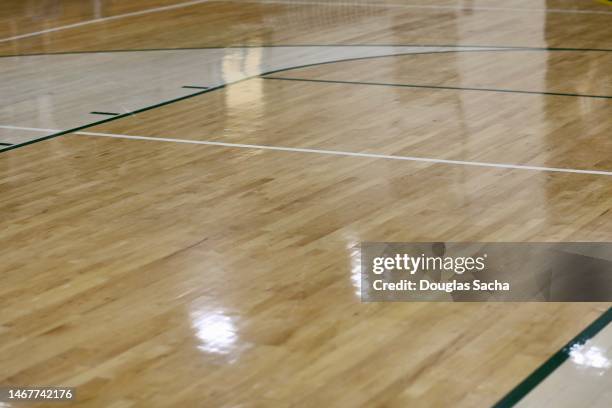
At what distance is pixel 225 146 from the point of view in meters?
5.16

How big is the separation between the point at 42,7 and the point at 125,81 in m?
4.32

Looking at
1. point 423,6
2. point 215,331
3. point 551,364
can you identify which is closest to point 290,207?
point 215,331

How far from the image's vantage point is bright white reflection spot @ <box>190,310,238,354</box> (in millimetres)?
2963

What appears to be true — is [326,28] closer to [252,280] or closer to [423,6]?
[423,6]

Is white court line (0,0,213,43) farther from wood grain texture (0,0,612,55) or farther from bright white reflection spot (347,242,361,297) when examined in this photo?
bright white reflection spot (347,242,361,297)

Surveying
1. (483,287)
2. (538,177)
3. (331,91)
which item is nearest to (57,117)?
(331,91)

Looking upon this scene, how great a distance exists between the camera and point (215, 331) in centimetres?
307

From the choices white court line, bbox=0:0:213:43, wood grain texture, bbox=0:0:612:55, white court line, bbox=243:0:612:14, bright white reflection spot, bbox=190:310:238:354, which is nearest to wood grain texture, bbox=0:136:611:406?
bright white reflection spot, bbox=190:310:238:354

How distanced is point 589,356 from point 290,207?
161 centimetres

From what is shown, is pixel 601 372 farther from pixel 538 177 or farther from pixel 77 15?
pixel 77 15

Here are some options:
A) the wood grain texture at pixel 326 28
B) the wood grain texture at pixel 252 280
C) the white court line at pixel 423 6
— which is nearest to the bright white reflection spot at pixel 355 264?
the wood grain texture at pixel 252 280
